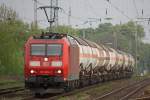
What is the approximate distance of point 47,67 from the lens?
2722 centimetres

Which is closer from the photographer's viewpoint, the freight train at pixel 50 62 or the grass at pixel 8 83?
the freight train at pixel 50 62

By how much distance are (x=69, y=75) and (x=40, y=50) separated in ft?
6.95

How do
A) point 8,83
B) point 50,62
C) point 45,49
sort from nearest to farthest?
point 50,62 < point 45,49 < point 8,83

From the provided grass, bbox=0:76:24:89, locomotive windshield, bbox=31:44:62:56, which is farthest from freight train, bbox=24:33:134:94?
grass, bbox=0:76:24:89

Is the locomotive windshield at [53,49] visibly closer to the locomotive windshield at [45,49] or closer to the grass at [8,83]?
the locomotive windshield at [45,49]

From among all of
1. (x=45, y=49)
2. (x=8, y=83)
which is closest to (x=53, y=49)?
(x=45, y=49)

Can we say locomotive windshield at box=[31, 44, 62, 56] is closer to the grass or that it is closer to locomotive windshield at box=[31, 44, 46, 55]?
locomotive windshield at box=[31, 44, 46, 55]

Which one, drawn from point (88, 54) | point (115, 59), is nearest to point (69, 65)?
point (88, 54)

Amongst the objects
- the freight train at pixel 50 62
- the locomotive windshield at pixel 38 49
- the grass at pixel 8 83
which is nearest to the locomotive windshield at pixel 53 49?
the freight train at pixel 50 62

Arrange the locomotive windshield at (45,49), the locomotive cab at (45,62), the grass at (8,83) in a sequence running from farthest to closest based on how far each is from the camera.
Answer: the grass at (8,83), the locomotive windshield at (45,49), the locomotive cab at (45,62)

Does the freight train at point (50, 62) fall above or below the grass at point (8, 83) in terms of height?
above

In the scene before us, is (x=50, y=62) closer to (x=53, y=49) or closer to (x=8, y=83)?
(x=53, y=49)

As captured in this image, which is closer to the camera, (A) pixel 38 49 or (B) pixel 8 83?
(A) pixel 38 49

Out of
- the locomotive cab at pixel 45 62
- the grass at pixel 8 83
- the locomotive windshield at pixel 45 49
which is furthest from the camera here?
the grass at pixel 8 83
